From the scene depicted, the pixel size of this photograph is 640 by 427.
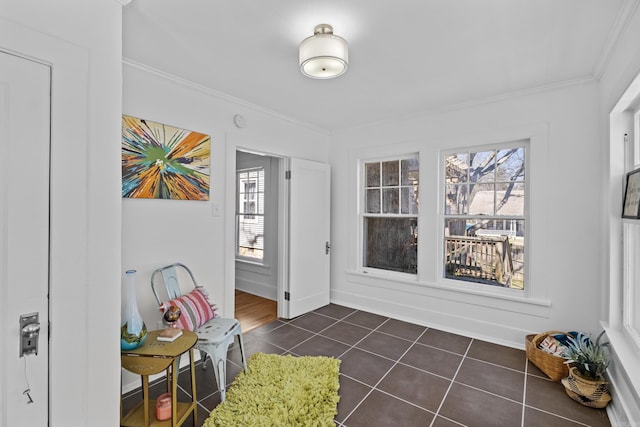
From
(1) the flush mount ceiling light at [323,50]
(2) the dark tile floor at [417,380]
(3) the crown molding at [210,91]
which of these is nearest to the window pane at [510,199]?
(2) the dark tile floor at [417,380]

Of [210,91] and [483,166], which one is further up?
[210,91]

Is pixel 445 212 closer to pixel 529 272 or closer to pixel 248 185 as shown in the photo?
pixel 529 272

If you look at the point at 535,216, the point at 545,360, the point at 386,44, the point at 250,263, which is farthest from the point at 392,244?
the point at 386,44

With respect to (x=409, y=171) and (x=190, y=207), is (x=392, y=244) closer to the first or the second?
(x=409, y=171)

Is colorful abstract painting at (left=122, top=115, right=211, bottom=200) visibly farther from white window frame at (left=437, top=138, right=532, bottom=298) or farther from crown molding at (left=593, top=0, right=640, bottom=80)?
crown molding at (left=593, top=0, right=640, bottom=80)

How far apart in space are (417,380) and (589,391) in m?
1.12

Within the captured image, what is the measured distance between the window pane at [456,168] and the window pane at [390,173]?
61 cm

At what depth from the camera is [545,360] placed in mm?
2463

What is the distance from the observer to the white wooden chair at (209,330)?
2.12 m

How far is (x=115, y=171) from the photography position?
5.05 feet

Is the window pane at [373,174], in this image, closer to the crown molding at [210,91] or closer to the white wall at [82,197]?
the crown molding at [210,91]

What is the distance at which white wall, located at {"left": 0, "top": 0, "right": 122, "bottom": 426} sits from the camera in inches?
53.0

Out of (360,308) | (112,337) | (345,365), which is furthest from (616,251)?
(112,337)

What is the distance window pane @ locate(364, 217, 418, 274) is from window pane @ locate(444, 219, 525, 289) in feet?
1.38
